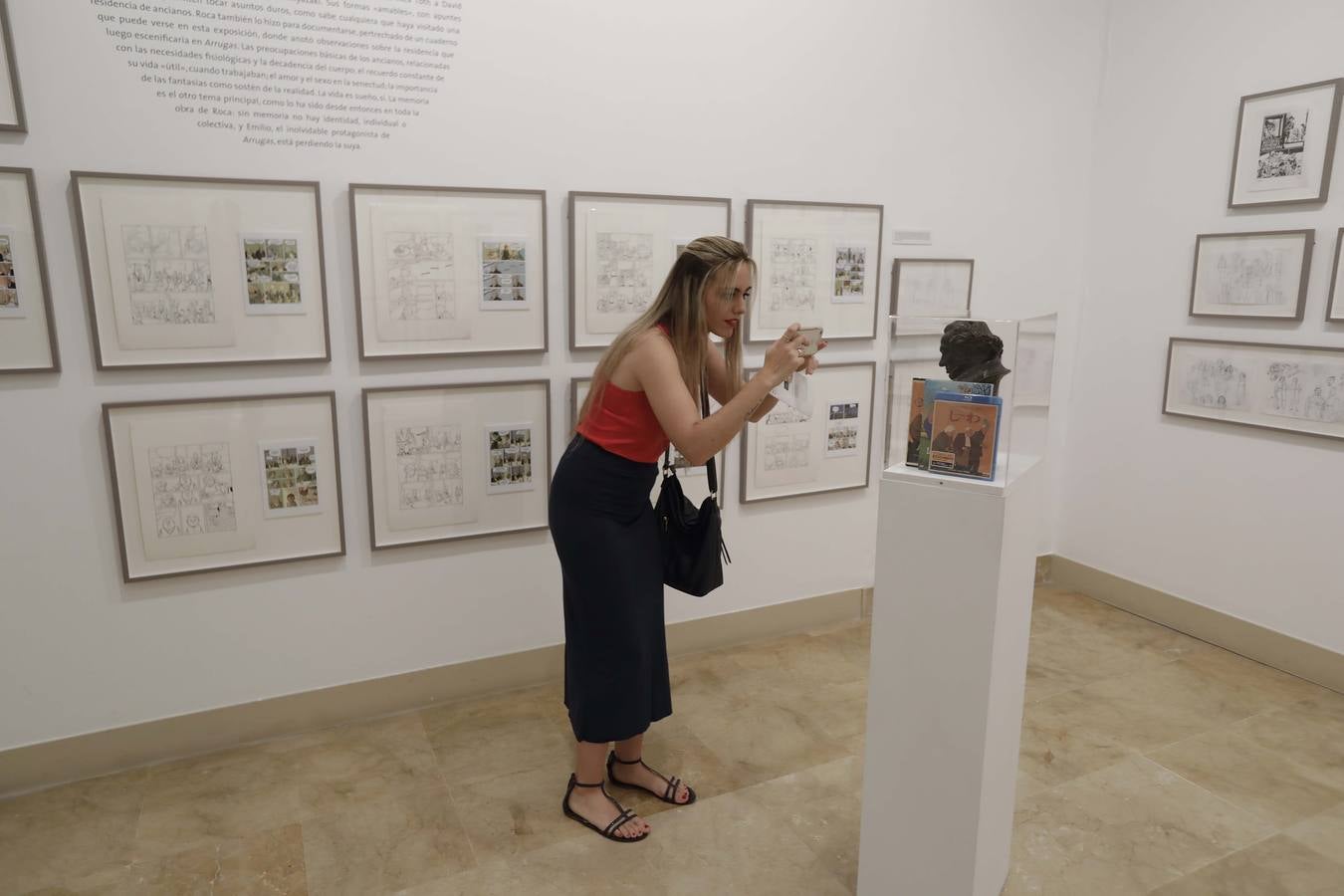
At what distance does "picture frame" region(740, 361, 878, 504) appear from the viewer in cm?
428

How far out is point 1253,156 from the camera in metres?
4.14

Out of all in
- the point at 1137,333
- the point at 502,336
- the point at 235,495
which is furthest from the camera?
the point at 1137,333

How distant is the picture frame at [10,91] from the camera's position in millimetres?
2742

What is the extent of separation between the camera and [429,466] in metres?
3.57

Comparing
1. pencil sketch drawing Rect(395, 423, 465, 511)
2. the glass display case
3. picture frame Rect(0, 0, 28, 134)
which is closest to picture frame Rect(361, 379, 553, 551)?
pencil sketch drawing Rect(395, 423, 465, 511)

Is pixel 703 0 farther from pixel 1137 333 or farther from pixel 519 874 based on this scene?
pixel 519 874

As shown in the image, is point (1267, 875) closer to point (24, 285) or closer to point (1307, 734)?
point (1307, 734)

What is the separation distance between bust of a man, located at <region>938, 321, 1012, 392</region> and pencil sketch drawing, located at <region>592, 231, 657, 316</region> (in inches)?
71.1

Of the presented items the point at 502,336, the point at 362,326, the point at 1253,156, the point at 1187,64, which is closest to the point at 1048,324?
the point at 502,336

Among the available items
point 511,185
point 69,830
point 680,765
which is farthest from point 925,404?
point 69,830

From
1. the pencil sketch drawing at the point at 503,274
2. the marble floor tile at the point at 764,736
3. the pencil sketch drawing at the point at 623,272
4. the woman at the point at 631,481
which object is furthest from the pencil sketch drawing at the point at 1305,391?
the pencil sketch drawing at the point at 503,274

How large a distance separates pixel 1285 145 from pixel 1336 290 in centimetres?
74

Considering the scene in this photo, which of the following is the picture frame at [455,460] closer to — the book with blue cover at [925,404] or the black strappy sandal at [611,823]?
the black strappy sandal at [611,823]

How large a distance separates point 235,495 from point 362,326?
A: 809mm
